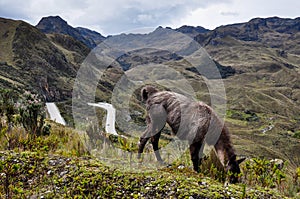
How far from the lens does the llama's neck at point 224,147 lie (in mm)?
7199

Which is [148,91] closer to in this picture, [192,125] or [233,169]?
[192,125]

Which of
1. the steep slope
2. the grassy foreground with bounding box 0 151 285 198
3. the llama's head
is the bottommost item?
the llama's head

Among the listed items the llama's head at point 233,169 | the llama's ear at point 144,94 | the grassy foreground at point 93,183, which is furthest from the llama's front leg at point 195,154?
the llama's ear at point 144,94

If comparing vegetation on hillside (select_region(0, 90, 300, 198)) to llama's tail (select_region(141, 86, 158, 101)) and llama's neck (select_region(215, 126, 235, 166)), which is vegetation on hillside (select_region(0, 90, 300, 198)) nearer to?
llama's neck (select_region(215, 126, 235, 166))

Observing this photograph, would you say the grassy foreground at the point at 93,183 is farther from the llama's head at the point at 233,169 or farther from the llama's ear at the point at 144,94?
the llama's ear at the point at 144,94

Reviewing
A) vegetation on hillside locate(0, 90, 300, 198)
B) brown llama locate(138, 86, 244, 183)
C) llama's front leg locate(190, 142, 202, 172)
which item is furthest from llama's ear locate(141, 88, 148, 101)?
vegetation on hillside locate(0, 90, 300, 198)

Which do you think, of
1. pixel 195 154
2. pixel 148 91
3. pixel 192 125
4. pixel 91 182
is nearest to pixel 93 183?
pixel 91 182

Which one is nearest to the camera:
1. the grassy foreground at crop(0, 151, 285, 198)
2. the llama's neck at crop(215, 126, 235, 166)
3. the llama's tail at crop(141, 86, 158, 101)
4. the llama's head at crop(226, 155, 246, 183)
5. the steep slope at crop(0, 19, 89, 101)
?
the grassy foreground at crop(0, 151, 285, 198)

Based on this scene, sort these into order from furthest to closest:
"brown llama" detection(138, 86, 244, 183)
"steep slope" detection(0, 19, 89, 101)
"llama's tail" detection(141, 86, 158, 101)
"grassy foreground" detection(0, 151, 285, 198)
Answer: "steep slope" detection(0, 19, 89, 101)
"llama's tail" detection(141, 86, 158, 101)
"brown llama" detection(138, 86, 244, 183)
"grassy foreground" detection(0, 151, 285, 198)

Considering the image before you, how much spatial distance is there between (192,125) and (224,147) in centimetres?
111

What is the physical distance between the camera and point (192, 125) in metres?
7.82

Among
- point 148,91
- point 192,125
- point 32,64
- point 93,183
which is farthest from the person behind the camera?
point 32,64

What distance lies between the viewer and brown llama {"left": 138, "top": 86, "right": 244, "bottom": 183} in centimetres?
736

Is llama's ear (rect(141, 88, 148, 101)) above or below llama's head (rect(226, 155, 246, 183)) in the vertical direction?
above
